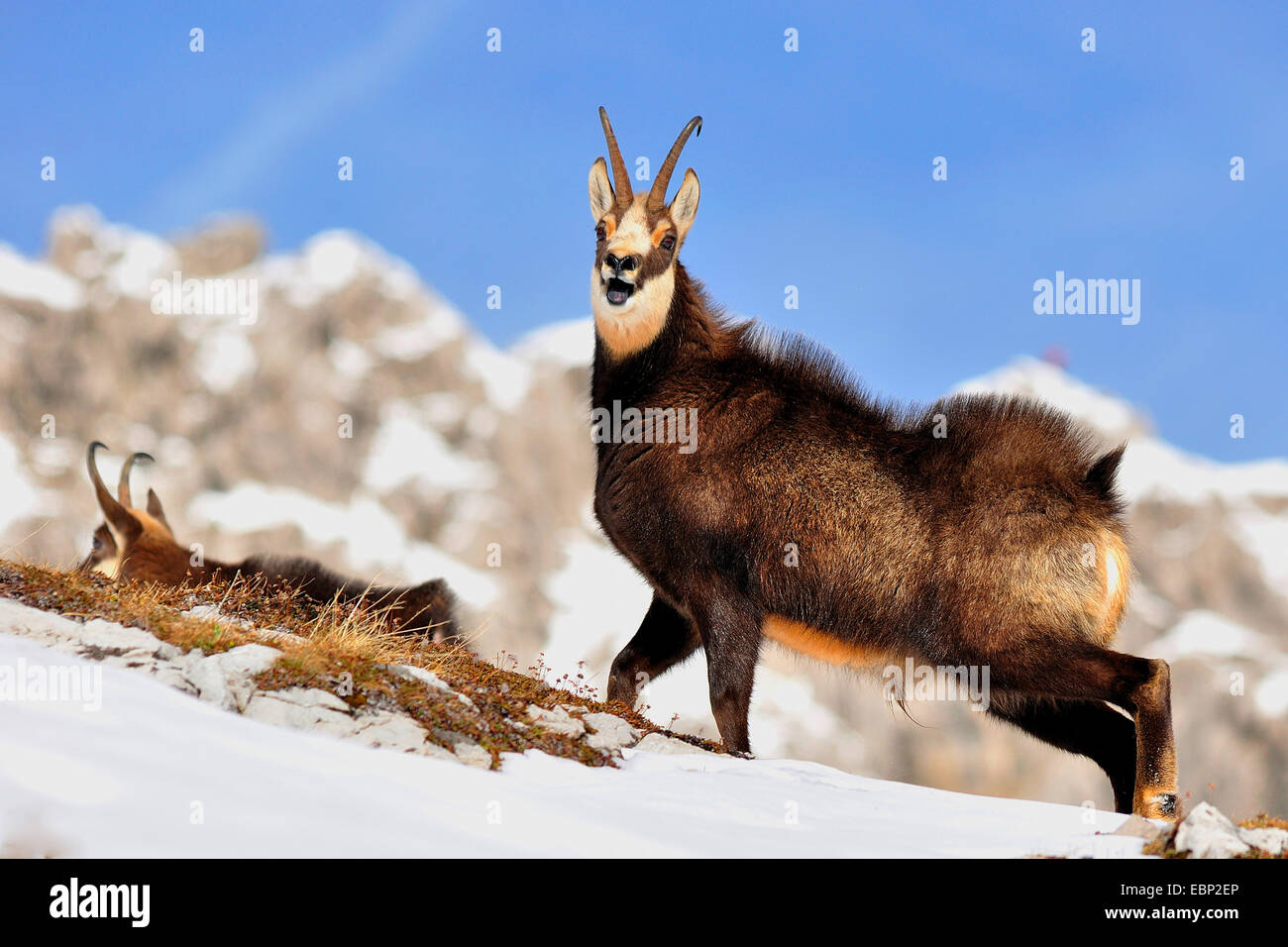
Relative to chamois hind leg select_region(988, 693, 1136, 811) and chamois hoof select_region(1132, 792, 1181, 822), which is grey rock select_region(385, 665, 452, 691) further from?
chamois hoof select_region(1132, 792, 1181, 822)

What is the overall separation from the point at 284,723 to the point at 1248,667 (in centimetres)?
7068

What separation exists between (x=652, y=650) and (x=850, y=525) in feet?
6.97

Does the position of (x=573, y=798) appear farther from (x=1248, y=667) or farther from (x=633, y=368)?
(x=1248, y=667)

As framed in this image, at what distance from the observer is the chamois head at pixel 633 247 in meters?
9.81

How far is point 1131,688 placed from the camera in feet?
27.7

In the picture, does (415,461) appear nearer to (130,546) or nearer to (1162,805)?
(130,546)

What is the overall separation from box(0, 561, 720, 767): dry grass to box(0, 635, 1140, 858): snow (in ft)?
1.68

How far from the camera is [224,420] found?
283 feet

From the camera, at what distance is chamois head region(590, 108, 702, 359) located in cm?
981

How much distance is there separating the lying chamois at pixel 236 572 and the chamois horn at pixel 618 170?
4663mm

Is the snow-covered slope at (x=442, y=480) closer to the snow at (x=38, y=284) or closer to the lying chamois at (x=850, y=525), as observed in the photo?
the snow at (x=38, y=284)
